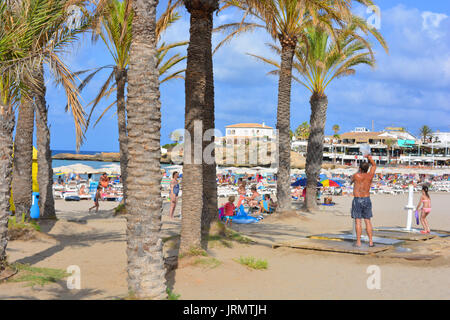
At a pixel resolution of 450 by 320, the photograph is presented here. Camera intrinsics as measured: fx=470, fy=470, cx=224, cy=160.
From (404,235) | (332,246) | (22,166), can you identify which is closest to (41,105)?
(22,166)

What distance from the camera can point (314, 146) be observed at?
1880 cm

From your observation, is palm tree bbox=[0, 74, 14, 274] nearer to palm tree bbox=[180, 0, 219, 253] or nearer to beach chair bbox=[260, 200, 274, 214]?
palm tree bbox=[180, 0, 219, 253]

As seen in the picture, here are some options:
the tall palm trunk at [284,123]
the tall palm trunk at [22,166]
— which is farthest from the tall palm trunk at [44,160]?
the tall palm trunk at [284,123]

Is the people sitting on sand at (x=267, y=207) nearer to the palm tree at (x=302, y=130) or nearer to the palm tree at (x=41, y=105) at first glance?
the palm tree at (x=41, y=105)

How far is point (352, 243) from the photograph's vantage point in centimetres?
939

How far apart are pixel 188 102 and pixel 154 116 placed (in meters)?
3.14

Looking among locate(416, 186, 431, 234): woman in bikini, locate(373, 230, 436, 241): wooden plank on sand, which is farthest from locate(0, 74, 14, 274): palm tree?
locate(416, 186, 431, 234): woman in bikini

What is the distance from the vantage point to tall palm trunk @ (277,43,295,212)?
15.5m

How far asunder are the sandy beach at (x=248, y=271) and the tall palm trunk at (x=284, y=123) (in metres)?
3.81

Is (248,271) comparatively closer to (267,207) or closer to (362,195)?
Answer: (362,195)

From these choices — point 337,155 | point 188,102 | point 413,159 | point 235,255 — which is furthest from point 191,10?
point 337,155

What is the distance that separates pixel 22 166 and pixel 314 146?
457 inches
